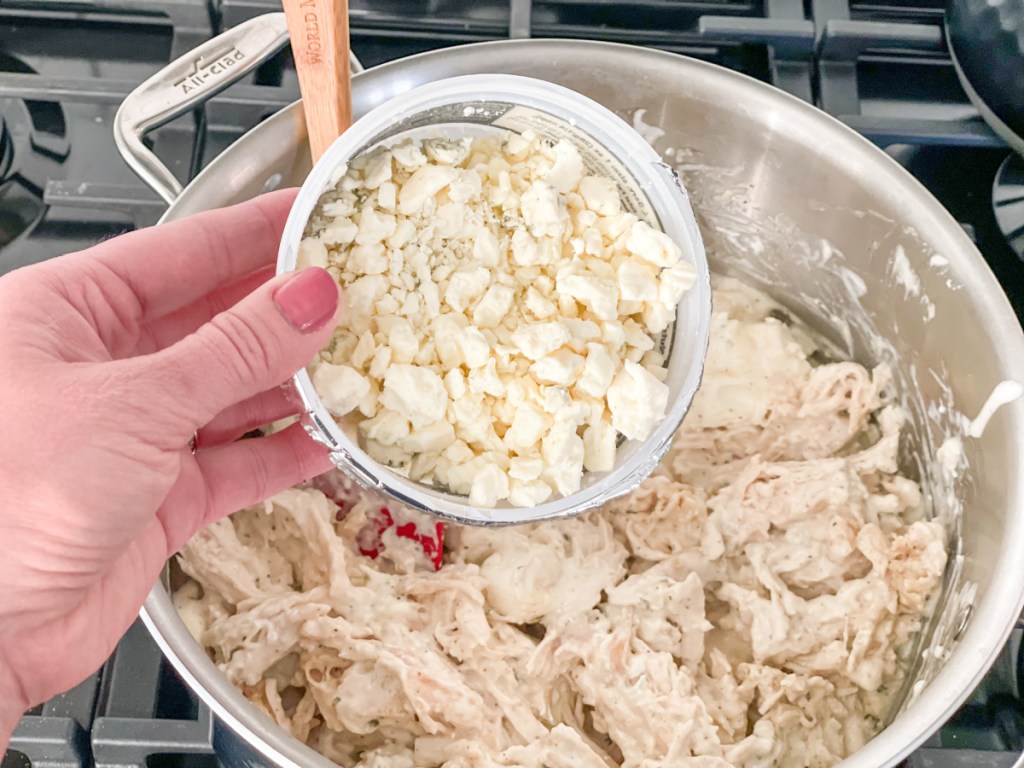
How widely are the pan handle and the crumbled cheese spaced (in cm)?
29

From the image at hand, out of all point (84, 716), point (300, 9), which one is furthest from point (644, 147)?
point (84, 716)

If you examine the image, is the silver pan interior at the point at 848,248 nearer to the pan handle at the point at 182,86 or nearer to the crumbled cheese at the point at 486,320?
the pan handle at the point at 182,86

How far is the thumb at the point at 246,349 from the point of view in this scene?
0.77 meters

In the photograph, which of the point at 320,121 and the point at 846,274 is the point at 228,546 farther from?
the point at 846,274

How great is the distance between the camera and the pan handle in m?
1.08

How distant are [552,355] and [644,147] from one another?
0.90 ft

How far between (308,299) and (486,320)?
198 mm

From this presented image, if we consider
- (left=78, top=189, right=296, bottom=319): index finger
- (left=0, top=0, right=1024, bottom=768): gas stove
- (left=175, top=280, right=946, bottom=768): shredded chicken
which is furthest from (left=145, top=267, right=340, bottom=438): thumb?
(left=0, top=0, right=1024, bottom=768): gas stove

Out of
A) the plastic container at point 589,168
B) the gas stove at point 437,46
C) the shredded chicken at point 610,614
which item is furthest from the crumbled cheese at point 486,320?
the gas stove at point 437,46

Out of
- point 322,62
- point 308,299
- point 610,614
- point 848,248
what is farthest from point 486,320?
point 848,248

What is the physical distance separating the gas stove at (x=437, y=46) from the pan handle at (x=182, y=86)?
162 millimetres

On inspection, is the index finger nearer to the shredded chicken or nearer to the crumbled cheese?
the crumbled cheese

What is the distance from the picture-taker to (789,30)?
1.36 m

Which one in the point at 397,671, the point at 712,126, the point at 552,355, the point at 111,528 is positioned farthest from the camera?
the point at 712,126
